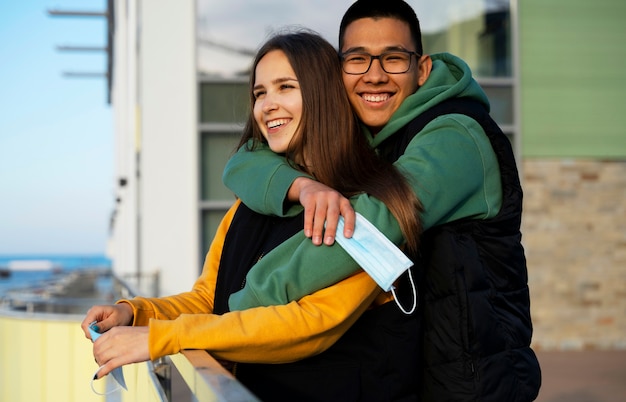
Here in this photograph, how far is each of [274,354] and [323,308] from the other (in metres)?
0.16

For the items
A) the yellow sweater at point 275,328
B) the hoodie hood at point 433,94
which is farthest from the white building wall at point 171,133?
the yellow sweater at point 275,328

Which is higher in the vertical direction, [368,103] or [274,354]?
[368,103]

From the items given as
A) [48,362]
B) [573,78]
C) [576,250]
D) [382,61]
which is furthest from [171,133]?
[382,61]

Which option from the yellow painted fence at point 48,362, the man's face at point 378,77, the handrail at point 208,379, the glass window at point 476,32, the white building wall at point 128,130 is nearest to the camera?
the handrail at point 208,379

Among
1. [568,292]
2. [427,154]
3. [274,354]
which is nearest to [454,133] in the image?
[427,154]

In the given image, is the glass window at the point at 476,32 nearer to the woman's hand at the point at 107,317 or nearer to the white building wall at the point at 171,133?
the white building wall at the point at 171,133

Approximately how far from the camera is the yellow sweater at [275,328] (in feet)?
6.33

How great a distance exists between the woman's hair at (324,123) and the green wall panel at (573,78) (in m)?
7.42

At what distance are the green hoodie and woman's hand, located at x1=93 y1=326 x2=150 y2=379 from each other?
0.26 m

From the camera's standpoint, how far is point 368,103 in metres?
2.42

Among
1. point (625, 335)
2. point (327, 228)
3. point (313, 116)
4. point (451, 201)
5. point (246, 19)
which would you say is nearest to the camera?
point (327, 228)

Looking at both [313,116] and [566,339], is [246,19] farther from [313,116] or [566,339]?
[313,116]

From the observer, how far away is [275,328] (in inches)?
76.0

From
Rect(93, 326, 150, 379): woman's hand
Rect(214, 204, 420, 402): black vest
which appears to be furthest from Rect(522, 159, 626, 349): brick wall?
Rect(93, 326, 150, 379): woman's hand
